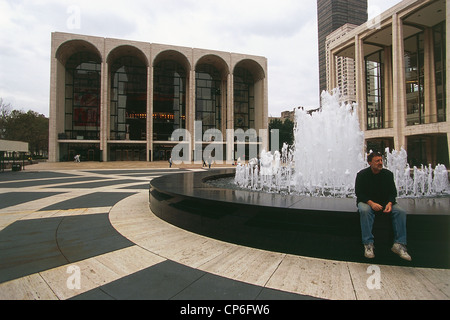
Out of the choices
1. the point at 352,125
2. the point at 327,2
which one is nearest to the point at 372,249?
the point at 352,125

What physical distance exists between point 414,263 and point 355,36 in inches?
1415

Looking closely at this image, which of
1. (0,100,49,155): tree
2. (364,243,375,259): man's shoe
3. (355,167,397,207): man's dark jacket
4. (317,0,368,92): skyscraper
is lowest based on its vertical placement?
(364,243,375,259): man's shoe

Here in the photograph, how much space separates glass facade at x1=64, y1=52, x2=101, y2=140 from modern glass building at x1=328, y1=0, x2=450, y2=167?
1670 inches

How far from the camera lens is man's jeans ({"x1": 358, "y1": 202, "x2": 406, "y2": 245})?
9.59ft

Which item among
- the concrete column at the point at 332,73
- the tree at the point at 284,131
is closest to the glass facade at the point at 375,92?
the concrete column at the point at 332,73

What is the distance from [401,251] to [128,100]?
49258mm

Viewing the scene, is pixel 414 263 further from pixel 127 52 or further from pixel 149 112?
pixel 127 52

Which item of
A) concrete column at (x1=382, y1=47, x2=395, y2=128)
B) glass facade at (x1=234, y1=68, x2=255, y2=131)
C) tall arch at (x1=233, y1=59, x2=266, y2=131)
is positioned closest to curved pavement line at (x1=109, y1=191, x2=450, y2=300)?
concrete column at (x1=382, y1=47, x2=395, y2=128)

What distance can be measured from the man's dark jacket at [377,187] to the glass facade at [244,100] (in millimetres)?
47274

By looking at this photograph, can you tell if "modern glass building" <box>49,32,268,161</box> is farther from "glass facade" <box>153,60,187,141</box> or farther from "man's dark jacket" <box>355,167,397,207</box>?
"man's dark jacket" <box>355,167,397,207</box>

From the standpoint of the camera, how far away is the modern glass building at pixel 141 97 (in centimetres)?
3847

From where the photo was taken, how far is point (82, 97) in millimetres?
42562

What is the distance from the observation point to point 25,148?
23.2 m

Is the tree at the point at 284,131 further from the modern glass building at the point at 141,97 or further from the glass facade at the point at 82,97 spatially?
the glass facade at the point at 82,97
